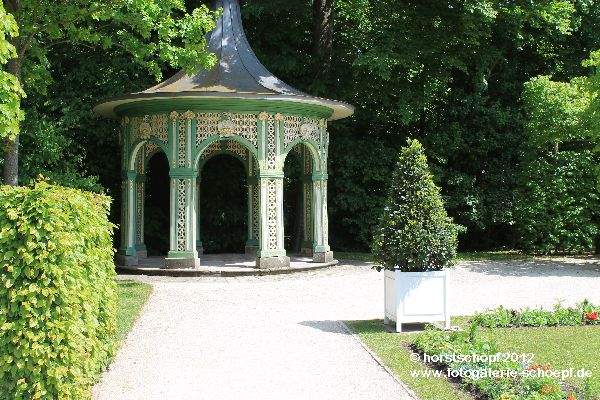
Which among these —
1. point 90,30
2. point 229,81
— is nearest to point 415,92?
point 229,81

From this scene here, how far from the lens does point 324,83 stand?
65.0 feet

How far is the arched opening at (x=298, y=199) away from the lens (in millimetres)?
18078

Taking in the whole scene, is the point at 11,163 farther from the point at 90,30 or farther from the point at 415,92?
the point at 415,92

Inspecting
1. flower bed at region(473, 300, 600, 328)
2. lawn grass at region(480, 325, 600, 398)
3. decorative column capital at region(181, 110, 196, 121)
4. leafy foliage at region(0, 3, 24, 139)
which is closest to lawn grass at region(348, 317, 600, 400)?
lawn grass at region(480, 325, 600, 398)

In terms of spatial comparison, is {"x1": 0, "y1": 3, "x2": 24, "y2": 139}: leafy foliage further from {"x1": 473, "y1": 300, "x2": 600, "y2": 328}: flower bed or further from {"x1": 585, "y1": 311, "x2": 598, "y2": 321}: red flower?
{"x1": 585, "y1": 311, "x2": 598, "y2": 321}: red flower

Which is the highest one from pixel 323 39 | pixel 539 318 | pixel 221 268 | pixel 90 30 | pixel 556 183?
pixel 323 39

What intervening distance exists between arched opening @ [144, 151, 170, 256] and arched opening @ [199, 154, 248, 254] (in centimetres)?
114

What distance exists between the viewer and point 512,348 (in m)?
7.29

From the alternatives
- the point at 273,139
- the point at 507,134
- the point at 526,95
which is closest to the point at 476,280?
the point at 273,139

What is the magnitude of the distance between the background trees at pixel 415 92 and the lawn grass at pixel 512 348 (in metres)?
10.2

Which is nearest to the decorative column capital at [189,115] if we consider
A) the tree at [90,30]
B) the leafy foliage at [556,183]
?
the tree at [90,30]

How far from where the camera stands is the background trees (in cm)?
1847

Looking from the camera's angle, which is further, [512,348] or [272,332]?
[272,332]

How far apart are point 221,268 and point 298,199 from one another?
6.44 meters
